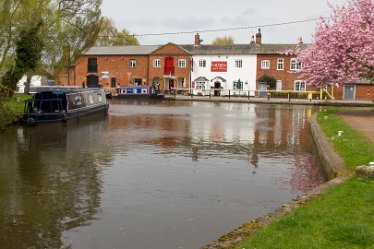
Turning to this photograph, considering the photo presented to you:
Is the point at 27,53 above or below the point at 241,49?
below

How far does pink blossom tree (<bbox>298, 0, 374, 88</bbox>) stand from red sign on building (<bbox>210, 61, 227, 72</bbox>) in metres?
25.9

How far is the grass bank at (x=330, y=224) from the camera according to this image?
5.62 m

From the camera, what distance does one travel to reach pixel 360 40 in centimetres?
2423

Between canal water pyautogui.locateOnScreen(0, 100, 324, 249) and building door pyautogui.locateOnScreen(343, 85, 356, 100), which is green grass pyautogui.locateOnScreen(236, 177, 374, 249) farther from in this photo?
building door pyautogui.locateOnScreen(343, 85, 356, 100)

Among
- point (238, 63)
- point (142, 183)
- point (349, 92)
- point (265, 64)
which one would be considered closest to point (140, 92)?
point (238, 63)

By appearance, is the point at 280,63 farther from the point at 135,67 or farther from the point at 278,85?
the point at 135,67

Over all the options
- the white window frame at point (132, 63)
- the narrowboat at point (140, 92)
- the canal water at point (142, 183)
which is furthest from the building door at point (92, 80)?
the canal water at point (142, 183)

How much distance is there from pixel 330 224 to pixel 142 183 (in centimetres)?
547

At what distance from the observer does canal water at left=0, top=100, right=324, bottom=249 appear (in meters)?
7.54

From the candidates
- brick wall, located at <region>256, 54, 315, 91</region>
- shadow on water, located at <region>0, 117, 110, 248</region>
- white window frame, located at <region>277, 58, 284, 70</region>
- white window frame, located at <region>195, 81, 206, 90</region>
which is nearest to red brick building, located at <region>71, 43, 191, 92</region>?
white window frame, located at <region>195, 81, 206, 90</region>

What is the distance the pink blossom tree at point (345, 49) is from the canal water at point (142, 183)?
280 inches

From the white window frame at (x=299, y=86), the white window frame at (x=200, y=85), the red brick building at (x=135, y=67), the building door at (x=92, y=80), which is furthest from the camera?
the building door at (x=92, y=80)

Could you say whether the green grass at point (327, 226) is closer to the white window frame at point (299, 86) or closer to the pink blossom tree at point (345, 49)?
the pink blossom tree at point (345, 49)

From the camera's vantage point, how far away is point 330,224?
6.32 m
